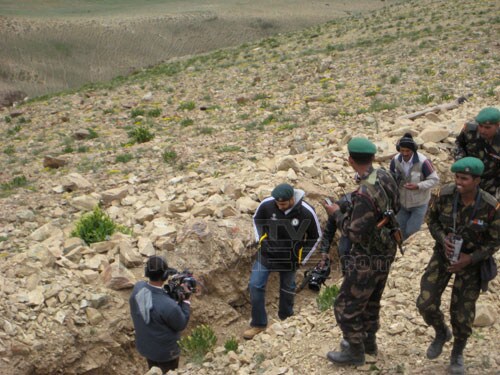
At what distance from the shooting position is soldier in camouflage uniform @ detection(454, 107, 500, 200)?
604 cm

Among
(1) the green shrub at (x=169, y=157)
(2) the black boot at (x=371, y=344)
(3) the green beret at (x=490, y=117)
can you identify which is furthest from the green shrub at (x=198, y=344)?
(1) the green shrub at (x=169, y=157)

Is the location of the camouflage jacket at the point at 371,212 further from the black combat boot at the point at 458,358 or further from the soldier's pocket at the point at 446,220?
the black combat boot at the point at 458,358

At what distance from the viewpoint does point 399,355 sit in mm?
5109

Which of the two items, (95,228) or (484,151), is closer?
(484,151)

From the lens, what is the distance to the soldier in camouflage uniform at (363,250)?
4.48 meters

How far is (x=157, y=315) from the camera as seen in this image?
5.46 m

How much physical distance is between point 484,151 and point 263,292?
2548 millimetres

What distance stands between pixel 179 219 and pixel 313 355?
143 inches

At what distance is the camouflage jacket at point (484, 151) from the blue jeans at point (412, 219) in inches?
34.4

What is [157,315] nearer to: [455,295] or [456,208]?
[455,295]

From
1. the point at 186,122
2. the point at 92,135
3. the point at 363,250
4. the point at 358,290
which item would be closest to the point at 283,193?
the point at 363,250

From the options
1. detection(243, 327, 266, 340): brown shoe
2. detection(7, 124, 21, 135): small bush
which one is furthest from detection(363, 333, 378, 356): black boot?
detection(7, 124, 21, 135): small bush

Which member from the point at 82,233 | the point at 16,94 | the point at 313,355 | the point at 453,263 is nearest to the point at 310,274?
the point at 313,355

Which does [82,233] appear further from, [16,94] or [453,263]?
[16,94]
